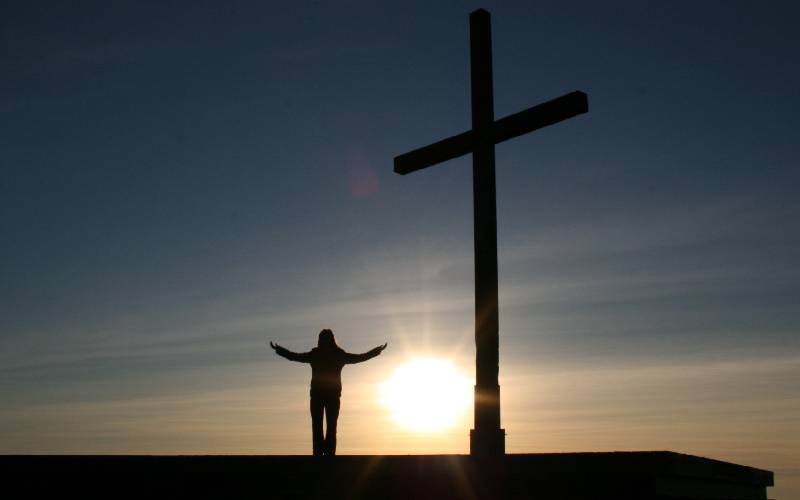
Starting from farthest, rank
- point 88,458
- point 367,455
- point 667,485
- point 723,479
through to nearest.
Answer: point 723,479, point 88,458, point 367,455, point 667,485

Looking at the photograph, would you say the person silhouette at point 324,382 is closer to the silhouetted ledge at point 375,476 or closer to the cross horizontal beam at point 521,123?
the cross horizontal beam at point 521,123

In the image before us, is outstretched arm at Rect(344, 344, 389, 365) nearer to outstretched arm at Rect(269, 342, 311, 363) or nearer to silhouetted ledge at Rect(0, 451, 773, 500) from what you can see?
outstretched arm at Rect(269, 342, 311, 363)

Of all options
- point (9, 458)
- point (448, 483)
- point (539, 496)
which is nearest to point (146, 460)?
point (9, 458)

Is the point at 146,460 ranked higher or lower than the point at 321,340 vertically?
lower

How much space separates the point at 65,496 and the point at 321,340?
4800 millimetres

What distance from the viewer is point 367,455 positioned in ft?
23.2

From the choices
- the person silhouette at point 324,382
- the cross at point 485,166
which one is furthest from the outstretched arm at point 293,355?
the cross at point 485,166

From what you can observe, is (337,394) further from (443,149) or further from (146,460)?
(146,460)

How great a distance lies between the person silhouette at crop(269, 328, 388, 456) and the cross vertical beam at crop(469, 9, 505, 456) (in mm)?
3457

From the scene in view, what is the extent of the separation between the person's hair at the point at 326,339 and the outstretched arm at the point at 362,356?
9.9 inches

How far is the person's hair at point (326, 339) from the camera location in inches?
473

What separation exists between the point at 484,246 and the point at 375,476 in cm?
317

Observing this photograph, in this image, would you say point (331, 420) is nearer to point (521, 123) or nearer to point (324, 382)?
point (324, 382)

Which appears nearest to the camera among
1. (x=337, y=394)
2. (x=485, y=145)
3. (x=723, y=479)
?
(x=723, y=479)
